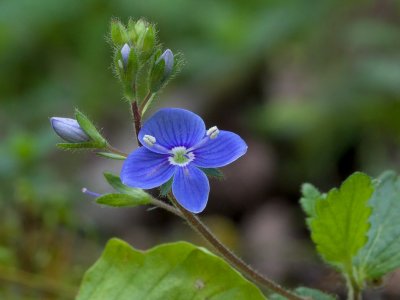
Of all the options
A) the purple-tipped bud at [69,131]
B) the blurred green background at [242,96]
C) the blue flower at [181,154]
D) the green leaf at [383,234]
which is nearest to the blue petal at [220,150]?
the blue flower at [181,154]

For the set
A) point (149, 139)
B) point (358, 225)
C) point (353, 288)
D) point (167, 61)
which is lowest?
point (353, 288)

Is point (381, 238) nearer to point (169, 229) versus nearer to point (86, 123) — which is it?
point (86, 123)

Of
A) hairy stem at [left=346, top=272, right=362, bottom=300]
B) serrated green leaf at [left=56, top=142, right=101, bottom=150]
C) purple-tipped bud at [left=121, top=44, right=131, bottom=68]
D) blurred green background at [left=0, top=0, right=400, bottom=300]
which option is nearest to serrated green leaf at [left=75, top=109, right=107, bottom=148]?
serrated green leaf at [left=56, top=142, right=101, bottom=150]

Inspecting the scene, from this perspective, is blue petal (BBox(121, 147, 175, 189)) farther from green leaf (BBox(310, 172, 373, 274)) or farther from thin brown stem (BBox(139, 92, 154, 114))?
green leaf (BBox(310, 172, 373, 274))

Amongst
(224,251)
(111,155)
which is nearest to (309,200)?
(224,251)

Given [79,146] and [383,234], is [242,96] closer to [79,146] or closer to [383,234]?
[383,234]

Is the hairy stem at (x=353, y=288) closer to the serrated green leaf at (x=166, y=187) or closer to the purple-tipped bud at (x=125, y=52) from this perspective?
the serrated green leaf at (x=166, y=187)
